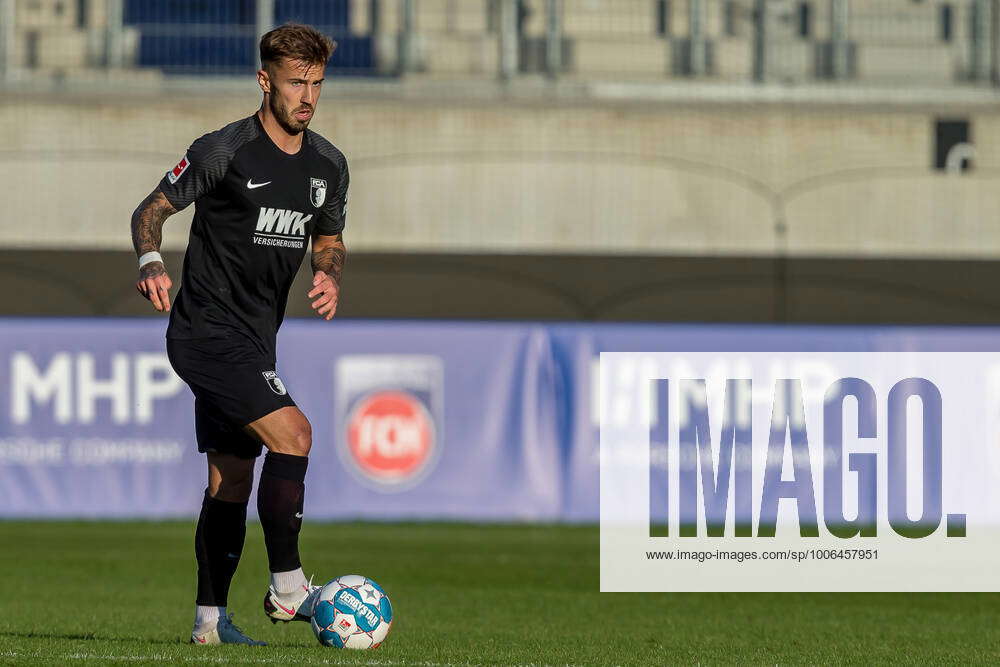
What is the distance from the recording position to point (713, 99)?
68.6 ft

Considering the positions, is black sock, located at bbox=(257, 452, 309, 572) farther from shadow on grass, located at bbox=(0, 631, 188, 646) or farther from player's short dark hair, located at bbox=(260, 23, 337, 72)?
player's short dark hair, located at bbox=(260, 23, 337, 72)

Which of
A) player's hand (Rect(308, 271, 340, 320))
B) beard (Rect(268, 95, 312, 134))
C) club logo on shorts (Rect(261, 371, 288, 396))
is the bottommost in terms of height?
club logo on shorts (Rect(261, 371, 288, 396))

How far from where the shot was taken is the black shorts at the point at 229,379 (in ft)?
19.1

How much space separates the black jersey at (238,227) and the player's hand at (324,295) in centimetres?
12

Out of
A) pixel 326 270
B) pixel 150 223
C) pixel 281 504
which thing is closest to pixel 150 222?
pixel 150 223

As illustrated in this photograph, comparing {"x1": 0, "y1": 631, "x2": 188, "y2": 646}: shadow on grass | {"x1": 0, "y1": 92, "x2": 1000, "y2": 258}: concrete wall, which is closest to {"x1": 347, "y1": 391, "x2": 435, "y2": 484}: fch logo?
{"x1": 0, "y1": 92, "x2": 1000, "y2": 258}: concrete wall

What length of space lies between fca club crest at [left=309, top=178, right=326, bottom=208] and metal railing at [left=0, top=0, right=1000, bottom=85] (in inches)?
572

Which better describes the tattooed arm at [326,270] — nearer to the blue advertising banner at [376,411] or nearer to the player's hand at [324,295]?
the player's hand at [324,295]

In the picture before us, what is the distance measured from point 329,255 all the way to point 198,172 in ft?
2.22

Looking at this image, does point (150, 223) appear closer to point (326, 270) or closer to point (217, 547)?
point (326, 270)

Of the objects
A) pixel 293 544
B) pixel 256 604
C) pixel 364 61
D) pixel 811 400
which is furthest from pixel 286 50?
pixel 364 61

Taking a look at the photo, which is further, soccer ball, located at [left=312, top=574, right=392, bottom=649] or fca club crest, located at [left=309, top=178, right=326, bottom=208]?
fca club crest, located at [left=309, top=178, right=326, bottom=208]

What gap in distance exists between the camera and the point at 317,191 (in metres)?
6.12

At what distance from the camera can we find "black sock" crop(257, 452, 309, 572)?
19.3 feet
